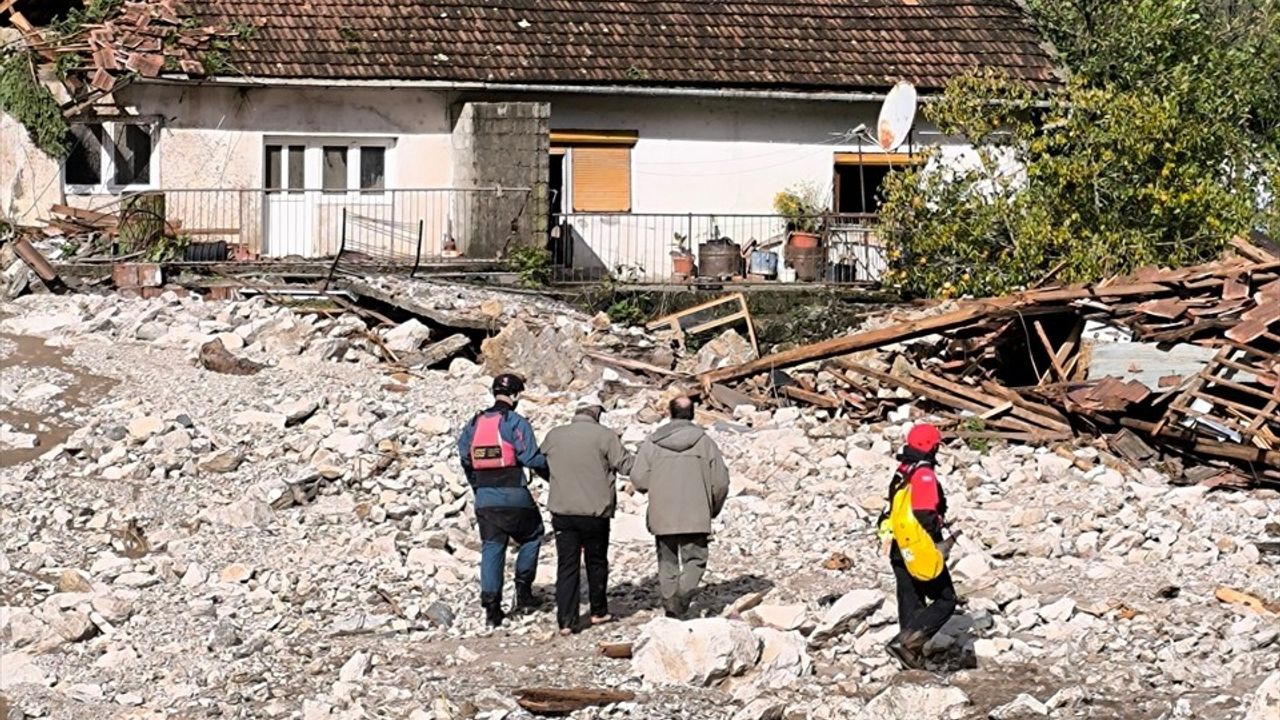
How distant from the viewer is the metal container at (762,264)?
27.4 m

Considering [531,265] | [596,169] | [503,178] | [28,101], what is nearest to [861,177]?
[596,169]

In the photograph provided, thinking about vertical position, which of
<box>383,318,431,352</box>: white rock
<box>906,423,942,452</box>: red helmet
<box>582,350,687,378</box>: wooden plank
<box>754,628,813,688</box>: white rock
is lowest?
<box>754,628,813,688</box>: white rock

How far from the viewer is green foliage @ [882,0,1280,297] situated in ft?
78.5

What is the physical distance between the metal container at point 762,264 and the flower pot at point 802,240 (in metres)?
0.35

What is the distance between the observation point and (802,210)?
92.8 feet

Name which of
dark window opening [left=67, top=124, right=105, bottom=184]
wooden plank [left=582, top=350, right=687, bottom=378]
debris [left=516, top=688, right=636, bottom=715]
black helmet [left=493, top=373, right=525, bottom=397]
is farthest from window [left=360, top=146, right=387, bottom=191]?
debris [left=516, top=688, right=636, bottom=715]

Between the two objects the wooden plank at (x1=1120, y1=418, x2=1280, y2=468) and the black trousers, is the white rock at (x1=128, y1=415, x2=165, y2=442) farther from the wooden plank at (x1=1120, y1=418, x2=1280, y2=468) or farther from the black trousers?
the wooden plank at (x1=1120, y1=418, x2=1280, y2=468)

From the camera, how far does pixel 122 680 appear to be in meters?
13.1

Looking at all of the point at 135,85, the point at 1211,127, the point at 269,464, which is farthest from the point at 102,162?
the point at 1211,127

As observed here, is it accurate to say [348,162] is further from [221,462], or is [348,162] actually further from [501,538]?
[501,538]

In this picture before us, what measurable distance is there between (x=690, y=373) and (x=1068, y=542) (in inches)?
258

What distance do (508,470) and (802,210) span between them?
1535 centimetres

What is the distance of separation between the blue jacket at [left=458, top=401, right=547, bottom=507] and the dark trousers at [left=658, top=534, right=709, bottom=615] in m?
0.95

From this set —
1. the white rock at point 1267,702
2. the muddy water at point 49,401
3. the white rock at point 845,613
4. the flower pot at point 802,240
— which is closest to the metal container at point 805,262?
the flower pot at point 802,240
